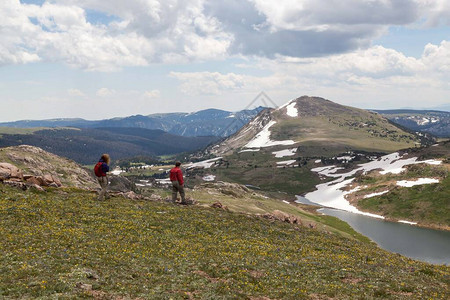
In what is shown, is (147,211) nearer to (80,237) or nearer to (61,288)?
(80,237)

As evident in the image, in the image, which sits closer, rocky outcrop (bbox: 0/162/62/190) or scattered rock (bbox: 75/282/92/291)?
scattered rock (bbox: 75/282/92/291)

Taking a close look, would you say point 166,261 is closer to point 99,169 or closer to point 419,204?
point 99,169

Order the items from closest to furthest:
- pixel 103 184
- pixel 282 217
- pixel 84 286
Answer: pixel 84 286, pixel 103 184, pixel 282 217

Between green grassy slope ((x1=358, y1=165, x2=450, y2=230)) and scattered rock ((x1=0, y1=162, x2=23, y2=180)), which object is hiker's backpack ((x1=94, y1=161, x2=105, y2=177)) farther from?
green grassy slope ((x1=358, y1=165, x2=450, y2=230))

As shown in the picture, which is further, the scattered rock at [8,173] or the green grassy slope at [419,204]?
the green grassy slope at [419,204]

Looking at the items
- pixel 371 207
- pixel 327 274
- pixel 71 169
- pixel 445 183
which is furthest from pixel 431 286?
pixel 445 183

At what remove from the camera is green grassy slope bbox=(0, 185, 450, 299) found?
68.1 ft

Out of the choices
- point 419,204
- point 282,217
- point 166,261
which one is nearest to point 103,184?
point 166,261

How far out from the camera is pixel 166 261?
26812 millimetres

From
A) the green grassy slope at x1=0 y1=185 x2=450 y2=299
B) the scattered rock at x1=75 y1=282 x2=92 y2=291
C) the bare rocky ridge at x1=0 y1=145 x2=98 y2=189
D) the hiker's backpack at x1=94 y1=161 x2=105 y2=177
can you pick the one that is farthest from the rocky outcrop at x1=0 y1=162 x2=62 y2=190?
the scattered rock at x1=75 y1=282 x2=92 y2=291

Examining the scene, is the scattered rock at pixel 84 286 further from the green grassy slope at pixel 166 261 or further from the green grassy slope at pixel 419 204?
the green grassy slope at pixel 419 204

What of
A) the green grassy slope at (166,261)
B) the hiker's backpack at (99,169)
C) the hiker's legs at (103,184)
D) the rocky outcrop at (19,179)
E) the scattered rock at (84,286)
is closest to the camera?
the scattered rock at (84,286)

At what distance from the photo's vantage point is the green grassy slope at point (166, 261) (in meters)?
20.8

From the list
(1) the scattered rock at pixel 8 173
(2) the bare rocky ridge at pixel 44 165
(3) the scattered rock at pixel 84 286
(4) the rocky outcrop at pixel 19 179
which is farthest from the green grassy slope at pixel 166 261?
(2) the bare rocky ridge at pixel 44 165
